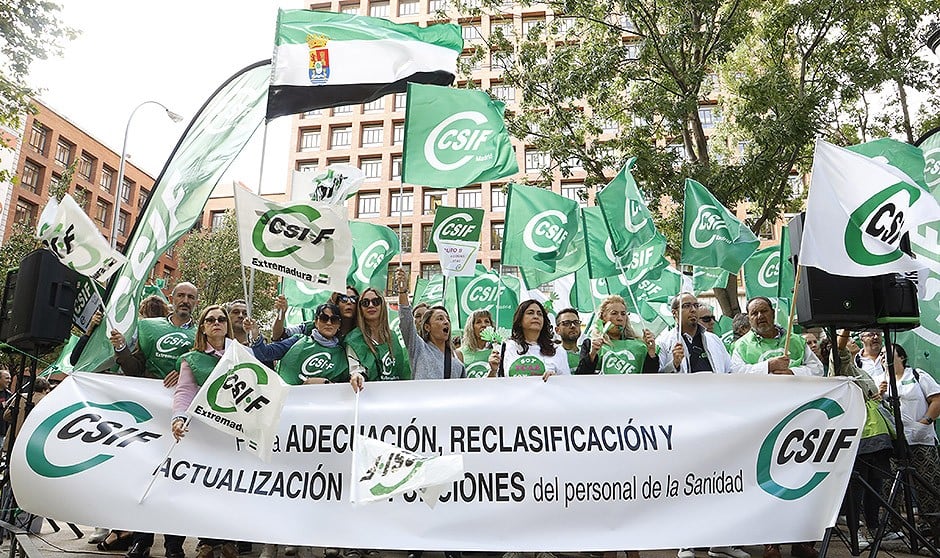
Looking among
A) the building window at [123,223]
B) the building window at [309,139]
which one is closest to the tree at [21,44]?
the building window at [309,139]

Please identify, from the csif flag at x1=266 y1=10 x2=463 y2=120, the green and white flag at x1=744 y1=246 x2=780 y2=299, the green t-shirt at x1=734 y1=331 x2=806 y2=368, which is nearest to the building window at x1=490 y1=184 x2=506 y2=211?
the green and white flag at x1=744 y1=246 x2=780 y2=299

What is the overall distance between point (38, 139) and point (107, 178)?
717cm

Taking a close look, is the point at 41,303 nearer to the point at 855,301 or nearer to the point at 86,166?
the point at 855,301

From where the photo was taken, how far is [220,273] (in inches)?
1014

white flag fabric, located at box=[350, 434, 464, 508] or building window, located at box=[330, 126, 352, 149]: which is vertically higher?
building window, located at box=[330, 126, 352, 149]

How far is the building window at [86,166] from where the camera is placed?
4526 centimetres

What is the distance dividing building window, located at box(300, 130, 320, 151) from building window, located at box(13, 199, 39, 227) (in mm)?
16776

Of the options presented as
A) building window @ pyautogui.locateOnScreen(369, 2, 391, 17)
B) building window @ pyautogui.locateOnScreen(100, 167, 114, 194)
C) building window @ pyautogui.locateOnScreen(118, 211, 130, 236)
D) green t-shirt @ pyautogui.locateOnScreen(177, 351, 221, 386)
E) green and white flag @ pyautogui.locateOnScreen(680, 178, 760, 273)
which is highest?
building window @ pyautogui.locateOnScreen(369, 2, 391, 17)

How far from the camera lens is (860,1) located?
12766mm

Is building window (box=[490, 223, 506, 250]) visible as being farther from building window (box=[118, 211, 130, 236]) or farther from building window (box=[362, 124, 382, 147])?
building window (box=[118, 211, 130, 236])

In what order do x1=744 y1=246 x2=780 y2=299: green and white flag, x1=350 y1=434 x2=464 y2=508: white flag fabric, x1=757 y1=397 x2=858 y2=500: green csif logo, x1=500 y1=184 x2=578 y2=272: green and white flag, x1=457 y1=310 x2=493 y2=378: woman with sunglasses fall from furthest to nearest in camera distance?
x1=744 y1=246 x2=780 y2=299: green and white flag, x1=500 y1=184 x2=578 y2=272: green and white flag, x1=457 y1=310 x2=493 y2=378: woman with sunglasses, x1=757 y1=397 x2=858 y2=500: green csif logo, x1=350 y1=434 x2=464 y2=508: white flag fabric

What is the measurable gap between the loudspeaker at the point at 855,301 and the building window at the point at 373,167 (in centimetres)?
4280

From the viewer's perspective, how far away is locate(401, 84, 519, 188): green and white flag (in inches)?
262

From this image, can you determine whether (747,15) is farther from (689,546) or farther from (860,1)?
(689,546)
